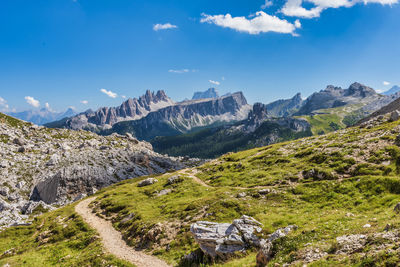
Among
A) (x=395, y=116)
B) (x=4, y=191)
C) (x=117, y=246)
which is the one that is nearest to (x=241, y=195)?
(x=117, y=246)

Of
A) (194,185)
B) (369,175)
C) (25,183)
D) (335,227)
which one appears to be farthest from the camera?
(25,183)

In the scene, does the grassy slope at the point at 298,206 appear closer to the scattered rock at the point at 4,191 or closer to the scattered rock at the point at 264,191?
the scattered rock at the point at 264,191

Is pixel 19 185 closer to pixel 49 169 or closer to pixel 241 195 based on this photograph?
pixel 49 169

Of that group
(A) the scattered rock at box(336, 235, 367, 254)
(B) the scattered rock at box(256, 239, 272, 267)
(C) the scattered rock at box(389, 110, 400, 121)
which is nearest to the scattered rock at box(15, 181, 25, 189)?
(B) the scattered rock at box(256, 239, 272, 267)

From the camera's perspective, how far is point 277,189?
38562 millimetres

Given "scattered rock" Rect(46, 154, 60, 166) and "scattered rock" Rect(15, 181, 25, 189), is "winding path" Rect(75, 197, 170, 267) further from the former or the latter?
"scattered rock" Rect(46, 154, 60, 166)

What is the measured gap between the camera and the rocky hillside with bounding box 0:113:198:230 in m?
99.1

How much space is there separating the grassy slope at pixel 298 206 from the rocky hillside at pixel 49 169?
1938 inches

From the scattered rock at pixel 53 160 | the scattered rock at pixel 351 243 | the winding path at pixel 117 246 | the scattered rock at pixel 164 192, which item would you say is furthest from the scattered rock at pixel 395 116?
the scattered rock at pixel 53 160

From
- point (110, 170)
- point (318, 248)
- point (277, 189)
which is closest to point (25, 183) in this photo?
point (110, 170)

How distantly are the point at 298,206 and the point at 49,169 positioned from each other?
133510 mm

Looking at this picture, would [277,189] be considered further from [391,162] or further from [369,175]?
[391,162]

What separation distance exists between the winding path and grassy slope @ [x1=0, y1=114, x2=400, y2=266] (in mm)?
1257

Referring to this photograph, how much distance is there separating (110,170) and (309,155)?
388 ft
